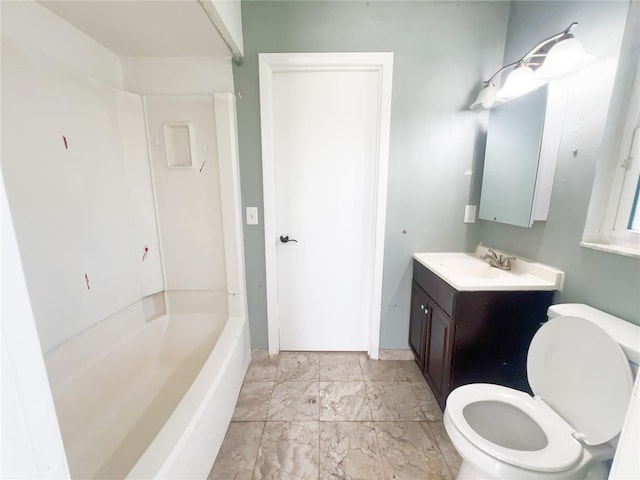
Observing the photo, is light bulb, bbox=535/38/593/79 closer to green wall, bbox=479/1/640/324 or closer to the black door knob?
green wall, bbox=479/1/640/324

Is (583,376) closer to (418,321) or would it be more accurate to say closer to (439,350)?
(439,350)

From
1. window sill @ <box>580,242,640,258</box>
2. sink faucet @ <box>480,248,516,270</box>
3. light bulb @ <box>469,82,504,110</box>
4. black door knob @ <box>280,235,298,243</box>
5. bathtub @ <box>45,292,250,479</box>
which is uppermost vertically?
light bulb @ <box>469,82,504,110</box>

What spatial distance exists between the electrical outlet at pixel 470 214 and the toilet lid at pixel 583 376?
2.90 ft

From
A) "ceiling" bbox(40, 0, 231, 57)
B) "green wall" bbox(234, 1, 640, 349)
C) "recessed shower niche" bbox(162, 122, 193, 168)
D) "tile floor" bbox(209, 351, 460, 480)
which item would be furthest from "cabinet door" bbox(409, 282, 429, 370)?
"ceiling" bbox(40, 0, 231, 57)

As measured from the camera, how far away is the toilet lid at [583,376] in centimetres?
82

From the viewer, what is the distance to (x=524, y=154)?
1336 mm

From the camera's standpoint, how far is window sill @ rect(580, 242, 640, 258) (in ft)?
3.14

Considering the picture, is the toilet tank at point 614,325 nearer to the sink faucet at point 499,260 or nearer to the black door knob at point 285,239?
the sink faucet at point 499,260

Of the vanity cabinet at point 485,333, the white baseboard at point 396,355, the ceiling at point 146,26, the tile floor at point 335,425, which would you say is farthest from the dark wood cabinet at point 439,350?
the ceiling at point 146,26

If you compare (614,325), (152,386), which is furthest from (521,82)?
(152,386)

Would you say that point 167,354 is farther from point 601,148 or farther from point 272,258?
point 601,148

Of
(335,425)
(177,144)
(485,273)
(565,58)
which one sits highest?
(565,58)

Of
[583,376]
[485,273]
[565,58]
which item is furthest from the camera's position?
[485,273]

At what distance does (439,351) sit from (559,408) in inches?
20.8
